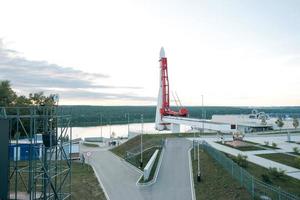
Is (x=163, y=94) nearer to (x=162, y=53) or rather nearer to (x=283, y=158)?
(x=162, y=53)

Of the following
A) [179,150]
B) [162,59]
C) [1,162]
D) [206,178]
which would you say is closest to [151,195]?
[206,178]

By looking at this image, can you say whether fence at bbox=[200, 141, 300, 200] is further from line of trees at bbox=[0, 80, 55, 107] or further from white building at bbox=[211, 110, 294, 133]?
line of trees at bbox=[0, 80, 55, 107]

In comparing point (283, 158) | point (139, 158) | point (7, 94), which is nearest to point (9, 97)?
point (7, 94)

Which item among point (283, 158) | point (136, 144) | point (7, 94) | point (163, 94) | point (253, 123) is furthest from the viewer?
point (163, 94)

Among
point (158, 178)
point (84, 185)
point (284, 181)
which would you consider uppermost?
point (284, 181)

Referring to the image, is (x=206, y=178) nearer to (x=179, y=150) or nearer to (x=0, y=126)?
(x=179, y=150)

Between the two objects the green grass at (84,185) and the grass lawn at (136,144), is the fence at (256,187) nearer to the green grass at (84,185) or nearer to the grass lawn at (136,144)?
the green grass at (84,185)
